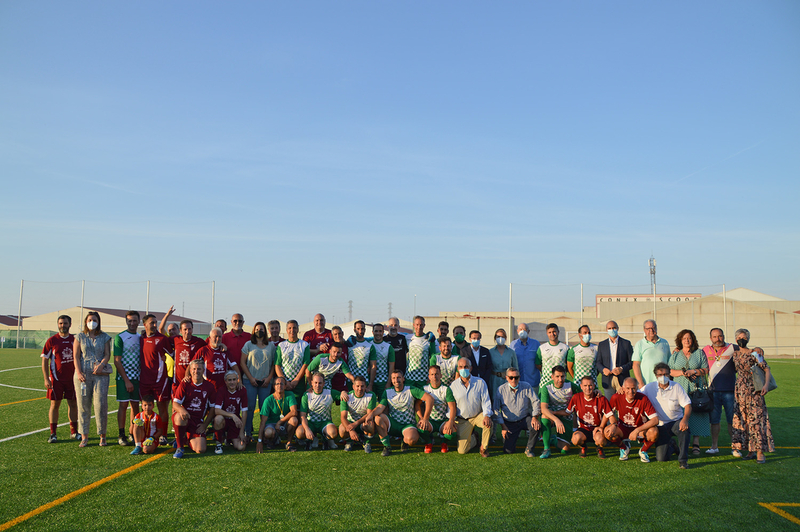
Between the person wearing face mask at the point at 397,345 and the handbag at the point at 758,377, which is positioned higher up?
the person wearing face mask at the point at 397,345

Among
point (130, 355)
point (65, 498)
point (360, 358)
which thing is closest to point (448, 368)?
point (360, 358)

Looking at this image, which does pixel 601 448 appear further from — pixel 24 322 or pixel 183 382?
pixel 24 322

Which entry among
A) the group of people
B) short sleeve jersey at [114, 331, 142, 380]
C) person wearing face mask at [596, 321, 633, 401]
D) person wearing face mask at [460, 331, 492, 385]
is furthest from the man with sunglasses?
short sleeve jersey at [114, 331, 142, 380]

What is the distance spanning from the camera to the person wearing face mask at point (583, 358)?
23.9 ft

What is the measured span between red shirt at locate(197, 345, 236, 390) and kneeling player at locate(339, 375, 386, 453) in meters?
1.61

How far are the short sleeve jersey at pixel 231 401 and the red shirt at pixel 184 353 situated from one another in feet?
2.18

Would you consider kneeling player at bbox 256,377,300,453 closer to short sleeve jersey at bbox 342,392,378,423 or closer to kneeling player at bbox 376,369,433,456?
short sleeve jersey at bbox 342,392,378,423

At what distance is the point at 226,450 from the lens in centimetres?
647

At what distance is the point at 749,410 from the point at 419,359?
13.4 ft

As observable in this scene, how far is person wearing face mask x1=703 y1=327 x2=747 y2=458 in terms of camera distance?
6.56m

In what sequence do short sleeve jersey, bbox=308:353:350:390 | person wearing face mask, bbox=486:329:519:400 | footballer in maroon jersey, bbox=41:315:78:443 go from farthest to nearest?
1. person wearing face mask, bbox=486:329:519:400
2. short sleeve jersey, bbox=308:353:350:390
3. footballer in maroon jersey, bbox=41:315:78:443

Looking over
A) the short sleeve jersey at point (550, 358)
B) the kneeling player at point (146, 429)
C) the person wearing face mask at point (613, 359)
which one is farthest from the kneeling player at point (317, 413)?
the person wearing face mask at point (613, 359)

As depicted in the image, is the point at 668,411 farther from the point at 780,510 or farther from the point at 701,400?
the point at 780,510

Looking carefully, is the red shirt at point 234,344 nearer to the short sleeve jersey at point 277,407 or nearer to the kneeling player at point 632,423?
the short sleeve jersey at point 277,407
